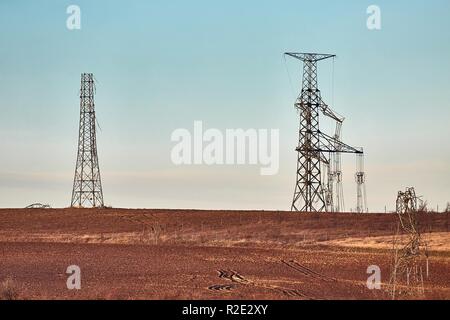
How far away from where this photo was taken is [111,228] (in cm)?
5603

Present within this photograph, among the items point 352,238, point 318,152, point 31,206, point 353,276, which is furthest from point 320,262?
point 31,206

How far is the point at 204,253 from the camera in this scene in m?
42.6

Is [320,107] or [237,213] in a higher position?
[320,107]

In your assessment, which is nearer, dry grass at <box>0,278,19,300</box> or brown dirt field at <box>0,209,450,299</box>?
dry grass at <box>0,278,19,300</box>

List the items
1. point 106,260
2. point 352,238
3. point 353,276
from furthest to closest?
1. point 352,238
2. point 106,260
3. point 353,276

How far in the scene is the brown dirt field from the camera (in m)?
26.4

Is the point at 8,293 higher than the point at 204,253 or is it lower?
lower

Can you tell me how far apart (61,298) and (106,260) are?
46.9ft

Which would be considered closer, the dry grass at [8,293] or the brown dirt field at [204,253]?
the dry grass at [8,293]

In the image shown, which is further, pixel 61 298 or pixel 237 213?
pixel 237 213

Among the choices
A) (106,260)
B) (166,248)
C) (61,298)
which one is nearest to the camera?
(61,298)

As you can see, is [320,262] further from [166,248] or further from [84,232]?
[84,232]

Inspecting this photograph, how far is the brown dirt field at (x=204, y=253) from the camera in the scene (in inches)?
1039

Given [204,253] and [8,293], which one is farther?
[204,253]
